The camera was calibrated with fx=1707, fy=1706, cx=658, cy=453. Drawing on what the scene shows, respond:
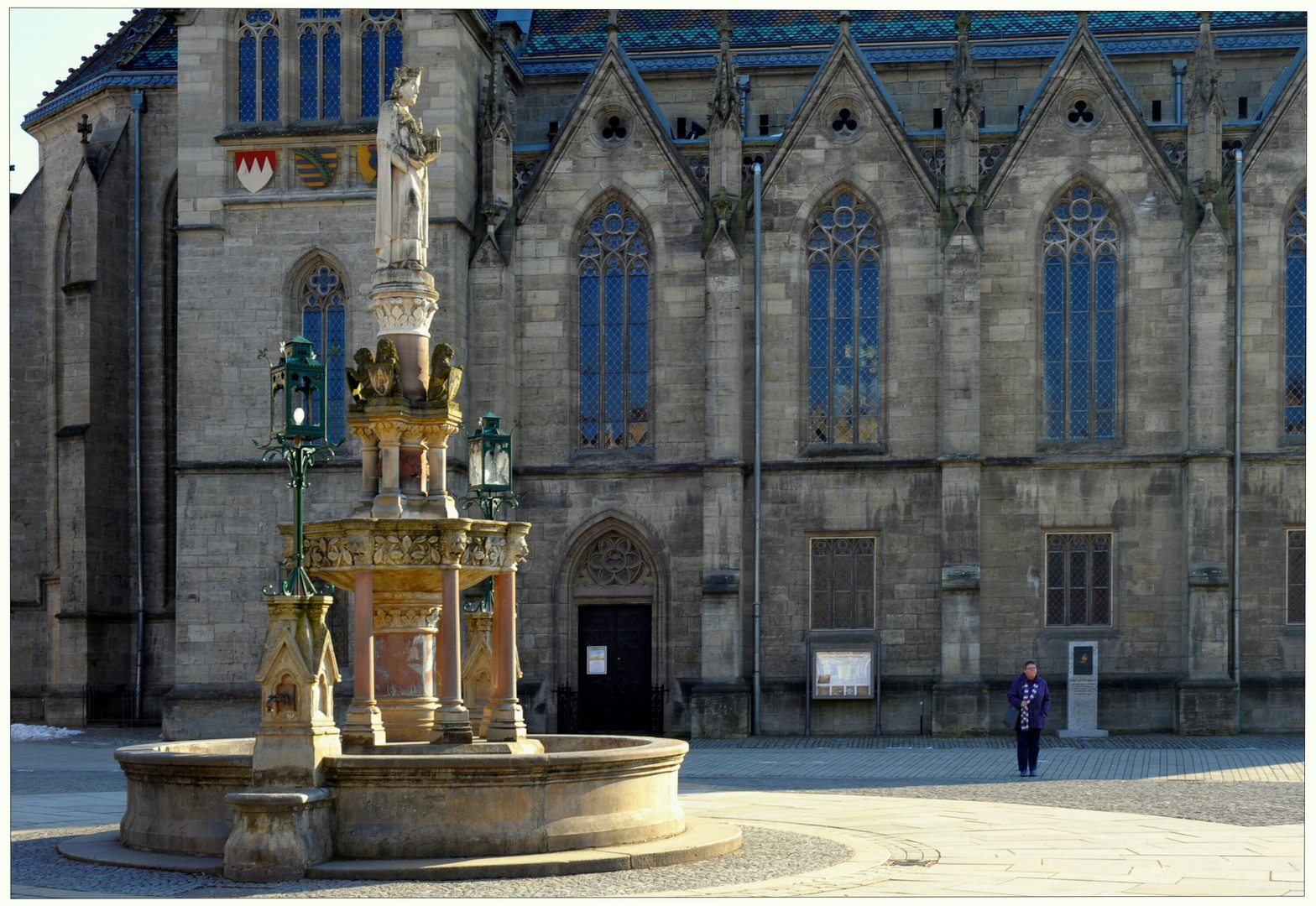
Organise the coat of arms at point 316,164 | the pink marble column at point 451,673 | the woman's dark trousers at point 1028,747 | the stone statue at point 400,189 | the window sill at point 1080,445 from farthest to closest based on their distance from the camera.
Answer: the coat of arms at point 316,164 < the window sill at point 1080,445 < the woman's dark trousers at point 1028,747 < the stone statue at point 400,189 < the pink marble column at point 451,673

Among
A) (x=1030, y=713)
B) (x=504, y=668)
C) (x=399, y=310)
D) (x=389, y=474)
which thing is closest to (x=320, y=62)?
(x=399, y=310)

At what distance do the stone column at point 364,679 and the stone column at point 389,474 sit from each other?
66cm

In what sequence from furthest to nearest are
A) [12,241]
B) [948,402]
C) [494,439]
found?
[12,241] → [948,402] → [494,439]

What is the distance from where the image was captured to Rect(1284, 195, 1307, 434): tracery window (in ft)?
105

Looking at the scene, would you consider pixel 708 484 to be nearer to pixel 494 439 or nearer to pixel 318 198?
pixel 318 198

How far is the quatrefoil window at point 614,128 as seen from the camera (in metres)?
33.4

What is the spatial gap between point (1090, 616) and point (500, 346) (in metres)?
12.2

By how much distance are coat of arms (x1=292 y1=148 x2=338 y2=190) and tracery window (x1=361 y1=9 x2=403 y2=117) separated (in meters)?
1.04

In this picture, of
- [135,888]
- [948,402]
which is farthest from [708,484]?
[135,888]

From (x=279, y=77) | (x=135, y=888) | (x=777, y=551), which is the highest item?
(x=279, y=77)

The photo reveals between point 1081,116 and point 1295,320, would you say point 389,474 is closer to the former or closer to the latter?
point 1081,116

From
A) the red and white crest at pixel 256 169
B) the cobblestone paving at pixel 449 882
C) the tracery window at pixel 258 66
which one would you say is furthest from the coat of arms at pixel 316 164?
the cobblestone paving at pixel 449 882

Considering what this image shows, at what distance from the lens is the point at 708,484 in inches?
1249

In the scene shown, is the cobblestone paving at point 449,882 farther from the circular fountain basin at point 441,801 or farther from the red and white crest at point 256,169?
the red and white crest at point 256,169
